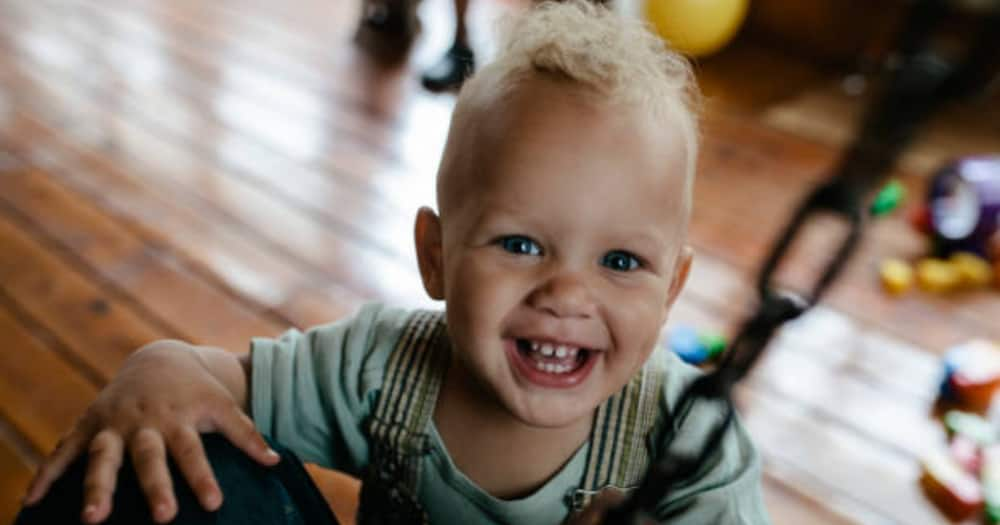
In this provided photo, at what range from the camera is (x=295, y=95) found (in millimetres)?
2186

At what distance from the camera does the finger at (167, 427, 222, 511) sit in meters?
0.59

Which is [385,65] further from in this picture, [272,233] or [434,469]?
[434,469]

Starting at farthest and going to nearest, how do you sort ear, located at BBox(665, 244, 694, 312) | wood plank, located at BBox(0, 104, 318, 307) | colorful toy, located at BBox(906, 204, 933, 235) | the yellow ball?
the yellow ball → colorful toy, located at BBox(906, 204, 933, 235) → wood plank, located at BBox(0, 104, 318, 307) → ear, located at BBox(665, 244, 694, 312)

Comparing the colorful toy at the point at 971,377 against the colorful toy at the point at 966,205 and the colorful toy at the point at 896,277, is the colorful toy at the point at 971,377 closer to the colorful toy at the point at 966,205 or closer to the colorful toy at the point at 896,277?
the colorful toy at the point at 896,277

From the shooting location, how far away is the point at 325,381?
0.76 metres

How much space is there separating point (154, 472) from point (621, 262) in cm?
36

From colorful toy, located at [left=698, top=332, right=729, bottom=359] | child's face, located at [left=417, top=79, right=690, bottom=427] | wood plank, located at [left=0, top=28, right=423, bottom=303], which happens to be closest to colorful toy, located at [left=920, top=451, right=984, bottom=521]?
colorful toy, located at [left=698, top=332, right=729, bottom=359]

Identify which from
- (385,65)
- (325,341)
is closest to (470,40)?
(385,65)

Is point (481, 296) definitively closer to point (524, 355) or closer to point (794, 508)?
point (524, 355)

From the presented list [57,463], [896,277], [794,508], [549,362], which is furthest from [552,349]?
[896,277]

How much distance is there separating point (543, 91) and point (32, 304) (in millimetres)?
1097

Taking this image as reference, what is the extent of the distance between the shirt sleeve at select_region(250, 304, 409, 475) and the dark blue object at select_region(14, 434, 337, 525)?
0.07 meters

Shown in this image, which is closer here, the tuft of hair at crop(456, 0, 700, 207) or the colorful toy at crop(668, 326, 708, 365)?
the tuft of hair at crop(456, 0, 700, 207)

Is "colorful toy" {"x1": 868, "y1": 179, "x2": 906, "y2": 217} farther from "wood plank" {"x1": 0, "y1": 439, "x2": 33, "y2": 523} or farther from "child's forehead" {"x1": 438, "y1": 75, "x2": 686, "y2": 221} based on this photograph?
"wood plank" {"x1": 0, "y1": 439, "x2": 33, "y2": 523}
